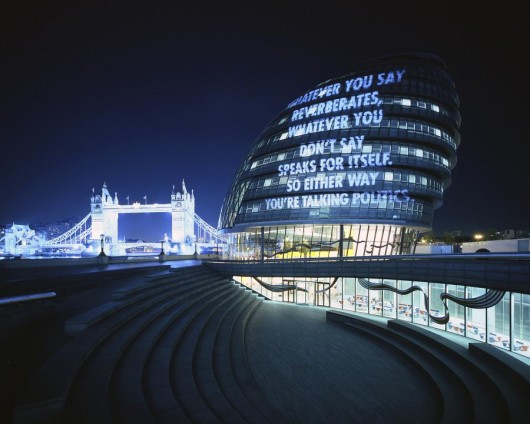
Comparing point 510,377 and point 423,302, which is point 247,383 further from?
point 423,302

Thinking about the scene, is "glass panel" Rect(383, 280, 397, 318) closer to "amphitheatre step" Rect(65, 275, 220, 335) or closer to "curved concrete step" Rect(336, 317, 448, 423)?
"curved concrete step" Rect(336, 317, 448, 423)

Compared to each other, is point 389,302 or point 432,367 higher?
point 389,302

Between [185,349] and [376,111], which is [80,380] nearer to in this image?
[185,349]

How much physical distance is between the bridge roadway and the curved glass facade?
1408 centimetres

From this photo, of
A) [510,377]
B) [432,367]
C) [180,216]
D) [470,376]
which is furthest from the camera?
[180,216]

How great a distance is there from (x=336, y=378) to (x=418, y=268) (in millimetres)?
11680

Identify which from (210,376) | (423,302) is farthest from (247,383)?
(423,302)

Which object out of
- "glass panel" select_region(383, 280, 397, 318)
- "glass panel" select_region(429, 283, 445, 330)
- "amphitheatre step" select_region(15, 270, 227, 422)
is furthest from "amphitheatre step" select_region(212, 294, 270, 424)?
"glass panel" select_region(429, 283, 445, 330)

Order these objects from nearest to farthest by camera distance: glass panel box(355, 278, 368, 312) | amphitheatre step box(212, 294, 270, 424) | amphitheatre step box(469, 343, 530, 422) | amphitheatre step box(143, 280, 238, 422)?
amphitheatre step box(143, 280, 238, 422)
amphitheatre step box(212, 294, 270, 424)
amphitheatre step box(469, 343, 530, 422)
glass panel box(355, 278, 368, 312)

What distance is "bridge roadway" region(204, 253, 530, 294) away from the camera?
16.6 metres

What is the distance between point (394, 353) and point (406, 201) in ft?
111

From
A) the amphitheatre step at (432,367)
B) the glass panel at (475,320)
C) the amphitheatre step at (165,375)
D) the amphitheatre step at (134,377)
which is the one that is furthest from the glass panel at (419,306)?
the amphitheatre step at (134,377)

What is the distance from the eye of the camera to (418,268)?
77.0 feet

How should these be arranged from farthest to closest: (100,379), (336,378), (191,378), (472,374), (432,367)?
(432,367)
(336,378)
(472,374)
(191,378)
(100,379)
